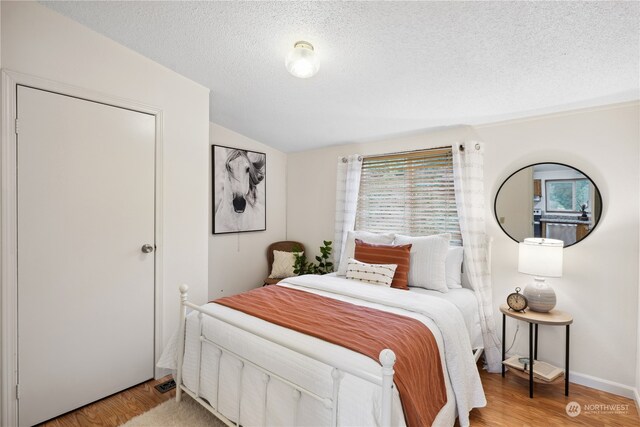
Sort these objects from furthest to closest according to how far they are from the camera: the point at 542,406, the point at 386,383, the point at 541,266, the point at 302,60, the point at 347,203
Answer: the point at 347,203 < the point at 541,266 < the point at 542,406 < the point at 302,60 < the point at 386,383

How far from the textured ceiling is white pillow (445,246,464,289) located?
3.82 ft

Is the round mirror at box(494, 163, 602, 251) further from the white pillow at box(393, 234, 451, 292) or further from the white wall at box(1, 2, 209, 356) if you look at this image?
the white wall at box(1, 2, 209, 356)

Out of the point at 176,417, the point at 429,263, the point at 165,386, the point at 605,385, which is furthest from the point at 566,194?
the point at 165,386

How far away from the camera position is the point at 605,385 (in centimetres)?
235

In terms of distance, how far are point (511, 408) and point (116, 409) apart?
2639 millimetres

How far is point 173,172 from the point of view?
2.61 metres

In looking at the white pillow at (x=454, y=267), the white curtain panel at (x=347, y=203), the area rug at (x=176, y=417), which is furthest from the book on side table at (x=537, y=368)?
the area rug at (x=176, y=417)

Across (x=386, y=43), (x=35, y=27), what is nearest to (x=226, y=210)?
(x=35, y=27)

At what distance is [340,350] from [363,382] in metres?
0.21

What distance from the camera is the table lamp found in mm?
2314

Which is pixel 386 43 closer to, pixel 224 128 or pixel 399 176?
pixel 399 176

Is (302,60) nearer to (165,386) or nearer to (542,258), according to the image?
(542,258)

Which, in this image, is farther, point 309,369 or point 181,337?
point 181,337

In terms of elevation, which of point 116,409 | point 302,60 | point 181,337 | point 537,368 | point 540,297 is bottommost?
point 116,409
